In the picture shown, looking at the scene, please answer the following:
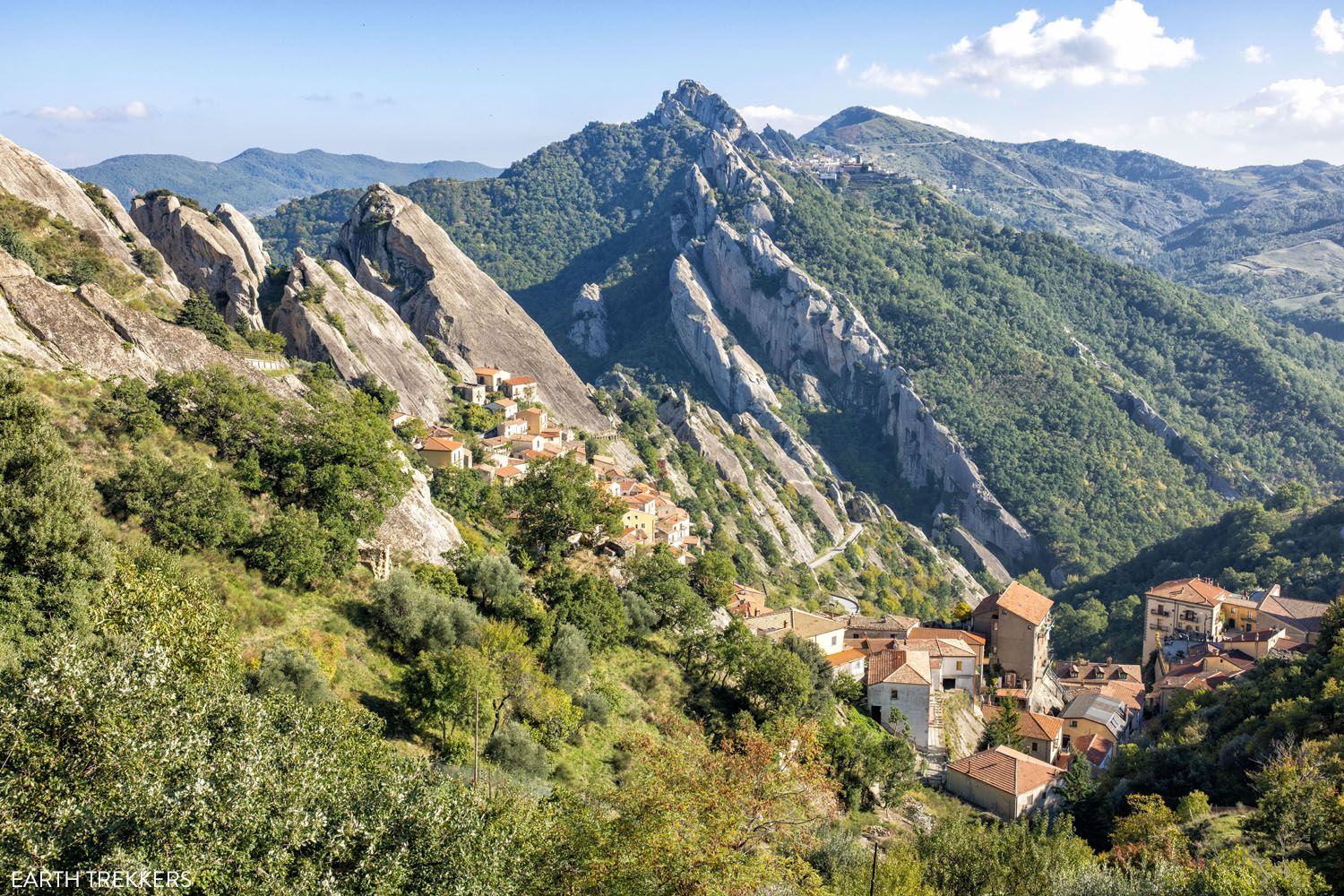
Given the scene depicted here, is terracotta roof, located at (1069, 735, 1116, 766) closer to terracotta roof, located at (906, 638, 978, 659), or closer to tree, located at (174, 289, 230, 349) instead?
terracotta roof, located at (906, 638, 978, 659)

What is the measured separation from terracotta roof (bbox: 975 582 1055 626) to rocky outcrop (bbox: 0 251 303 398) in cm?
4519

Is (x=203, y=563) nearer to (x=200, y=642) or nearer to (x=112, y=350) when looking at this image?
(x=200, y=642)

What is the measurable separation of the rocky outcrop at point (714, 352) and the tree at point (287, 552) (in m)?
113

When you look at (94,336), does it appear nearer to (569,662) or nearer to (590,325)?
(569,662)

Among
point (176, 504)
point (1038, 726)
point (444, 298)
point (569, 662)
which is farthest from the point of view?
point (444, 298)

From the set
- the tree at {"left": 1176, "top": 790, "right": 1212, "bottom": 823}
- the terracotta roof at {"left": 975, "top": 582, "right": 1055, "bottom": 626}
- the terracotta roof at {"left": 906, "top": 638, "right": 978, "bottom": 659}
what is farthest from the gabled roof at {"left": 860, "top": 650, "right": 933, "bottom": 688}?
the tree at {"left": 1176, "top": 790, "right": 1212, "bottom": 823}

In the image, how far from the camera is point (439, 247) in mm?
82438

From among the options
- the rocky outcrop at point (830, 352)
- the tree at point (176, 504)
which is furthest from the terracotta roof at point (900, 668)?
the rocky outcrop at point (830, 352)

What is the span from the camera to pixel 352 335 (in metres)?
62.3

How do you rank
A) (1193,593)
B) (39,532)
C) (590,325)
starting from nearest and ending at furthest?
(39,532)
(1193,593)
(590,325)

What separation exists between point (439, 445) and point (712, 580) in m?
21.3

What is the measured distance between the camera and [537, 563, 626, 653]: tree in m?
33.8

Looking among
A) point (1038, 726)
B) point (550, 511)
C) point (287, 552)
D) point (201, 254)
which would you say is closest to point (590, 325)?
point (201, 254)

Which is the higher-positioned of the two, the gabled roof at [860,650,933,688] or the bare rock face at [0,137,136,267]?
the bare rock face at [0,137,136,267]
